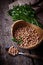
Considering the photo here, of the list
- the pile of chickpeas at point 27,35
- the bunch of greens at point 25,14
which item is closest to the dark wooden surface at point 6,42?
the pile of chickpeas at point 27,35

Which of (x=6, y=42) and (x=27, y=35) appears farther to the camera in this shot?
(x=6, y=42)

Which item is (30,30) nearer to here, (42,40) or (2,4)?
(42,40)

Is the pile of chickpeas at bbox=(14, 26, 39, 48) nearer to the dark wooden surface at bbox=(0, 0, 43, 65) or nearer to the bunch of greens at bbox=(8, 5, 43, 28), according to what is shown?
the bunch of greens at bbox=(8, 5, 43, 28)

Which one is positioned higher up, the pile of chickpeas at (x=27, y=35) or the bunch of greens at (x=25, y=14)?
the bunch of greens at (x=25, y=14)

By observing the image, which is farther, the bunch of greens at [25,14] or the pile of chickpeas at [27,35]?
the bunch of greens at [25,14]

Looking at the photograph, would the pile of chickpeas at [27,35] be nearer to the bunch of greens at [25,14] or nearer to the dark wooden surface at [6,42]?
the bunch of greens at [25,14]

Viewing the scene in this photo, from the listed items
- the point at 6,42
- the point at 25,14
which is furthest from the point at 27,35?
the point at 6,42

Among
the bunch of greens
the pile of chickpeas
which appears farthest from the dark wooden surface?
the bunch of greens

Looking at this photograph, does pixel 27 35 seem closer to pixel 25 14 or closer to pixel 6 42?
pixel 25 14

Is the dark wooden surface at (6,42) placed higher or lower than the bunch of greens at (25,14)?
lower

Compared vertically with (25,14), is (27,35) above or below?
below

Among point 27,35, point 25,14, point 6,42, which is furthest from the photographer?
point 6,42

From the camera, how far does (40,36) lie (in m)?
1.99

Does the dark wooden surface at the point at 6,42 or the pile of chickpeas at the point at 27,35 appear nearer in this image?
the pile of chickpeas at the point at 27,35
